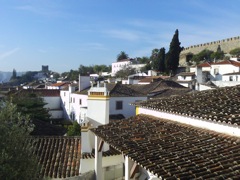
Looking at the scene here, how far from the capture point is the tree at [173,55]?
67.5 meters

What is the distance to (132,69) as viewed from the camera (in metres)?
88.4

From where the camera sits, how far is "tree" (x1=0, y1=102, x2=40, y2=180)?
24.2 ft

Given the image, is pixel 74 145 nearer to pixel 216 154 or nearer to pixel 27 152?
pixel 27 152

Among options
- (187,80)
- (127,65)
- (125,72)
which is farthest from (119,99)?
(127,65)

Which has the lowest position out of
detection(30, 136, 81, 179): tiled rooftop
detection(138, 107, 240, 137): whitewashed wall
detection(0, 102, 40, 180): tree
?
detection(30, 136, 81, 179): tiled rooftop

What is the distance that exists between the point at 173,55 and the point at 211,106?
59726mm

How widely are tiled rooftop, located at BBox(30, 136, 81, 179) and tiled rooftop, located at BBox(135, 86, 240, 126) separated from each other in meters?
3.94

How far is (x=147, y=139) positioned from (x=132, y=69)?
80.8 m

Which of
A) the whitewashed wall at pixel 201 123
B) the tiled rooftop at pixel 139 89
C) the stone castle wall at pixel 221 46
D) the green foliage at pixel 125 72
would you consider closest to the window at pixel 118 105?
the tiled rooftop at pixel 139 89

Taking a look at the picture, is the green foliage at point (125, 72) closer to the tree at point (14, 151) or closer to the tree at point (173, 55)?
the tree at point (173, 55)

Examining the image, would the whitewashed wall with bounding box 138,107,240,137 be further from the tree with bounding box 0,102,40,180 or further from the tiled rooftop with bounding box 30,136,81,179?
the tree with bounding box 0,102,40,180

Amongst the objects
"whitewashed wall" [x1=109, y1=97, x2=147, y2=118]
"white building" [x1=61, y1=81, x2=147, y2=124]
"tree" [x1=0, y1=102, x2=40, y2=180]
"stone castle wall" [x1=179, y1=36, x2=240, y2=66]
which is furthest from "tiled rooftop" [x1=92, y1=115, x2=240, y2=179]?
"stone castle wall" [x1=179, y1=36, x2=240, y2=66]

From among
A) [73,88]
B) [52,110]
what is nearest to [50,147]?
[73,88]

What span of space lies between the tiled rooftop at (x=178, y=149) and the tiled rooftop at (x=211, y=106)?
15.9 inches
